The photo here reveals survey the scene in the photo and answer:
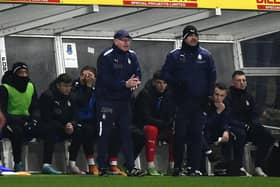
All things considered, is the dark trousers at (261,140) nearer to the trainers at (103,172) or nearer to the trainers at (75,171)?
the trainers at (75,171)

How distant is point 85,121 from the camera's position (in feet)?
45.3

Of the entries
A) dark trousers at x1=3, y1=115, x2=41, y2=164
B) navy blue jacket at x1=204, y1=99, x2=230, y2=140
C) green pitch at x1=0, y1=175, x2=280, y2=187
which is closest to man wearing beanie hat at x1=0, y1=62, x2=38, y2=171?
dark trousers at x1=3, y1=115, x2=41, y2=164

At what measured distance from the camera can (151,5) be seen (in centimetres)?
1433

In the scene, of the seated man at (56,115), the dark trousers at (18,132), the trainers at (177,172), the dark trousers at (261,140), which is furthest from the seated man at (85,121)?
the dark trousers at (261,140)

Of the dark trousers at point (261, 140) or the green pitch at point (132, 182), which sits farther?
the dark trousers at point (261, 140)

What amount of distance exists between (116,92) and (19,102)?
222cm

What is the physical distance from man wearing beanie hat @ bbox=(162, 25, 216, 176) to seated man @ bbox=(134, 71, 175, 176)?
187 cm

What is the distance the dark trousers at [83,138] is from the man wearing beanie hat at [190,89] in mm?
2099

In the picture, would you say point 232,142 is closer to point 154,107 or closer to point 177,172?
point 154,107

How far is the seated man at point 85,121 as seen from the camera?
13.6m

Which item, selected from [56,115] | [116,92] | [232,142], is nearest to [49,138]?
[56,115]

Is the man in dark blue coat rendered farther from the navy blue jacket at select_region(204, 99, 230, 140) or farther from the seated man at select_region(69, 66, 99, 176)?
the navy blue jacket at select_region(204, 99, 230, 140)

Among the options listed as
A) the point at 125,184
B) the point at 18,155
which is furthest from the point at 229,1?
the point at 125,184

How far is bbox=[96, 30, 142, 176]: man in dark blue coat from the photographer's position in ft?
38.6
